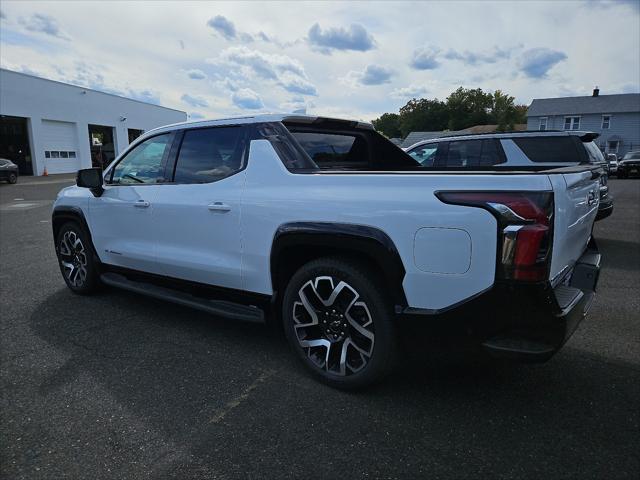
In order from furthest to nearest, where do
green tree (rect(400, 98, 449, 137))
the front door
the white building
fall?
1. green tree (rect(400, 98, 449, 137))
2. the white building
3. the front door

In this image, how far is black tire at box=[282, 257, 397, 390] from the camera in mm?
2635

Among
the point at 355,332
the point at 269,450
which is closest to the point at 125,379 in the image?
the point at 269,450

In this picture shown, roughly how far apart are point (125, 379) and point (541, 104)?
188 feet

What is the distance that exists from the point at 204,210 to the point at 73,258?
2454 millimetres

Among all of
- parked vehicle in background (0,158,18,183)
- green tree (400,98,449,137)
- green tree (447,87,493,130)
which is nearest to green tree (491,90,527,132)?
green tree (447,87,493,130)

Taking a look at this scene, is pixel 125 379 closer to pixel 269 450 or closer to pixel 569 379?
pixel 269 450

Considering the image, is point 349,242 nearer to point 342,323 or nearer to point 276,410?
point 342,323

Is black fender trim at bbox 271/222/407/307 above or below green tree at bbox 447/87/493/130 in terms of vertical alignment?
below

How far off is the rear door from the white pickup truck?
0.04 ft

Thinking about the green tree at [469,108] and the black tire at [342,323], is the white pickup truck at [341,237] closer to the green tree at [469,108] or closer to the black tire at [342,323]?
the black tire at [342,323]

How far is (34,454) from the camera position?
7.61ft

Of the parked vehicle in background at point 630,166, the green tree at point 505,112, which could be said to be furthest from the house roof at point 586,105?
the green tree at point 505,112

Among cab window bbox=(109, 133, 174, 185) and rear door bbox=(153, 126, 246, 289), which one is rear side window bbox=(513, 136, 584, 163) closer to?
rear door bbox=(153, 126, 246, 289)

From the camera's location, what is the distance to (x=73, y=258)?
4945mm
